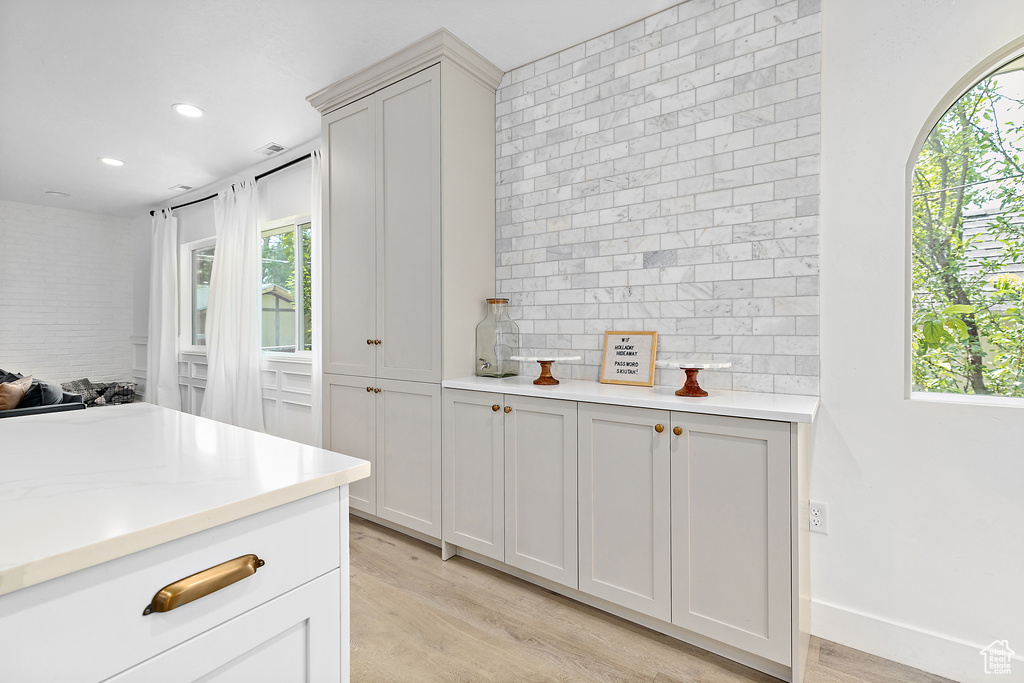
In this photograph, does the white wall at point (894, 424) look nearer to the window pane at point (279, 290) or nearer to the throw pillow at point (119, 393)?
the window pane at point (279, 290)

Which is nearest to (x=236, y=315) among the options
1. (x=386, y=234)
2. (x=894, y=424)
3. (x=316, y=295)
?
(x=316, y=295)

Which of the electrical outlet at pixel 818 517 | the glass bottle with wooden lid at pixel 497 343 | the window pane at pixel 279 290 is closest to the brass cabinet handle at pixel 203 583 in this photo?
the glass bottle with wooden lid at pixel 497 343

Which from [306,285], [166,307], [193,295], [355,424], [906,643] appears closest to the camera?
[906,643]

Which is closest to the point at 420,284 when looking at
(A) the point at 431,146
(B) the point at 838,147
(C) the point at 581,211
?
(A) the point at 431,146

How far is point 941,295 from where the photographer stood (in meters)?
1.72

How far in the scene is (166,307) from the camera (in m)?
5.38

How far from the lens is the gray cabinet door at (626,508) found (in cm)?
173

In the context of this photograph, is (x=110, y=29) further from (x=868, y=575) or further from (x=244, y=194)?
(x=868, y=575)

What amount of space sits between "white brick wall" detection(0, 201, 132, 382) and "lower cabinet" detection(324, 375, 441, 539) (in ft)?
16.3

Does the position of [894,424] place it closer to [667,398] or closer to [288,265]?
[667,398]

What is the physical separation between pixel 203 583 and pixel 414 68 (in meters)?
2.53

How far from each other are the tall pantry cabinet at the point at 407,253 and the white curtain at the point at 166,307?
3.60 meters

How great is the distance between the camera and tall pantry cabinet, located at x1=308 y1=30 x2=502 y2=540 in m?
2.42

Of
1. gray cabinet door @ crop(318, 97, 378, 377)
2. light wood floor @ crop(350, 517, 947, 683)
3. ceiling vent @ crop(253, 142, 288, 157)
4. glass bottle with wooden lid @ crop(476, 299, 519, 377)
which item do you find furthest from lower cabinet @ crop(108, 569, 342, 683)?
ceiling vent @ crop(253, 142, 288, 157)
